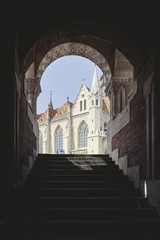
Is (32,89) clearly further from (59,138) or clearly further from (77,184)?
(59,138)

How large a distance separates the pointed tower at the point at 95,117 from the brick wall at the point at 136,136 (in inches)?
1171

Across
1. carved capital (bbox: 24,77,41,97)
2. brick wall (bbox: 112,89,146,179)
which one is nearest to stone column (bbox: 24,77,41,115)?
carved capital (bbox: 24,77,41,97)

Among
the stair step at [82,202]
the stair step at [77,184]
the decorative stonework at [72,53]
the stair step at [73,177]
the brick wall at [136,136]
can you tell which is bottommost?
the stair step at [82,202]

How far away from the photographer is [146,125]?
15.8 ft

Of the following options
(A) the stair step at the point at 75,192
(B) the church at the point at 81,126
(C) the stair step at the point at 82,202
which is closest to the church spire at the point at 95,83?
(B) the church at the point at 81,126

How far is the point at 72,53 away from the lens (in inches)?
392

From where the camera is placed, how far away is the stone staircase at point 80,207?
3.59 meters

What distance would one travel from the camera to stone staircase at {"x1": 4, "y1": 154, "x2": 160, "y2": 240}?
11.8ft

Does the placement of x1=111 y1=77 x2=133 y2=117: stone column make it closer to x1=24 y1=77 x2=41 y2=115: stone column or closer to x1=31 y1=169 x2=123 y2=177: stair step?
x1=31 y1=169 x2=123 y2=177: stair step

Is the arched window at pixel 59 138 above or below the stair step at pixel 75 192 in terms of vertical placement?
above

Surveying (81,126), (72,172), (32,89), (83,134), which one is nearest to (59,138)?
(81,126)

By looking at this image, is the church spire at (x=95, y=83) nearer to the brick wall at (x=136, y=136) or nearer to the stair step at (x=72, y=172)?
the brick wall at (x=136, y=136)

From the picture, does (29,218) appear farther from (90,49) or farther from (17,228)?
(90,49)

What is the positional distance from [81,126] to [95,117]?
400 cm
